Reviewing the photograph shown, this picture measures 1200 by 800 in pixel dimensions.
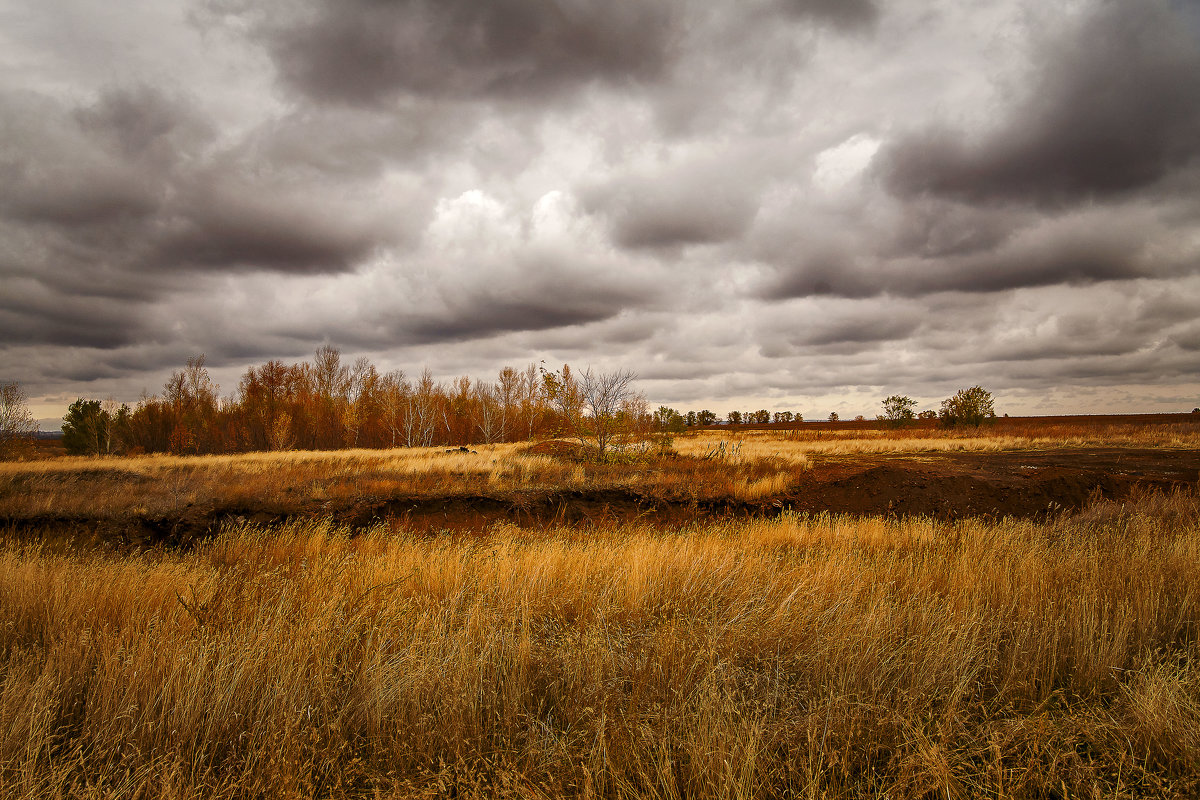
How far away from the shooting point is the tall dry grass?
2.74 metres

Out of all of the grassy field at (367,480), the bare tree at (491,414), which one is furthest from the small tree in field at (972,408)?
the bare tree at (491,414)

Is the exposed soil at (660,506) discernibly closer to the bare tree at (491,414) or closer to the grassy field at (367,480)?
the grassy field at (367,480)

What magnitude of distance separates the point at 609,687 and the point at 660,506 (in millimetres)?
12669

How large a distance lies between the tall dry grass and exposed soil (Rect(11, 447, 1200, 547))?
858 cm

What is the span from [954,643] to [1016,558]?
4.18m

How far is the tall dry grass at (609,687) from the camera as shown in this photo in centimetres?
274

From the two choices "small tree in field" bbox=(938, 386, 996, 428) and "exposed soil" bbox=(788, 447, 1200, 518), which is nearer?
"exposed soil" bbox=(788, 447, 1200, 518)

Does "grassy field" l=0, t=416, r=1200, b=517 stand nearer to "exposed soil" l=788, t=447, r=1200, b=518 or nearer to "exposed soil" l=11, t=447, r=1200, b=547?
"exposed soil" l=11, t=447, r=1200, b=547

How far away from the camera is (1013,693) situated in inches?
146

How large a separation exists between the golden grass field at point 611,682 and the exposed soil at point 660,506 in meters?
8.32

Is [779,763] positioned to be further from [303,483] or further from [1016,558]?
[303,483]

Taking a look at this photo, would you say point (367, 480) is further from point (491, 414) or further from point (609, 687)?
point (491, 414)

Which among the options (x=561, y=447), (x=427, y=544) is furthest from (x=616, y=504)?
(x=561, y=447)

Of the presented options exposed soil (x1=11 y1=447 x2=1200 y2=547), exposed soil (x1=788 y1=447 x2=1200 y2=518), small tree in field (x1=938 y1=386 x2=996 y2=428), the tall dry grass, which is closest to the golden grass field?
the tall dry grass
